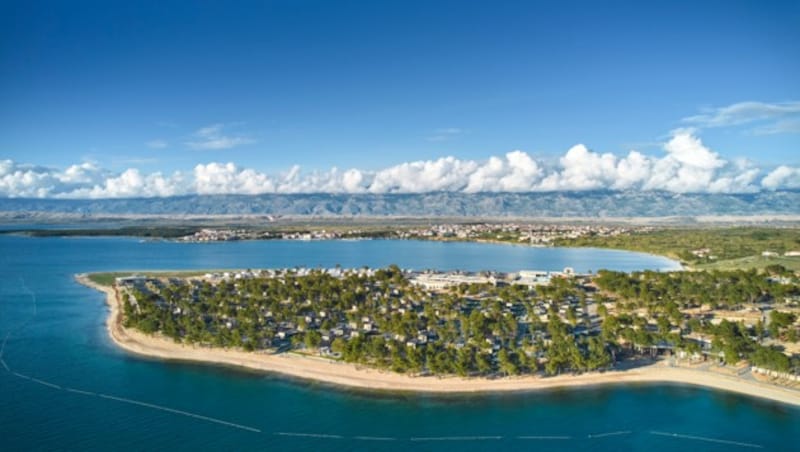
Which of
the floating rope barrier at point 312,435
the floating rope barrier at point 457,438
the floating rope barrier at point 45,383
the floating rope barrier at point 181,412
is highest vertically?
the floating rope barrier at point 45,383

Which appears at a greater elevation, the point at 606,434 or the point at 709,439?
the point at 606,434

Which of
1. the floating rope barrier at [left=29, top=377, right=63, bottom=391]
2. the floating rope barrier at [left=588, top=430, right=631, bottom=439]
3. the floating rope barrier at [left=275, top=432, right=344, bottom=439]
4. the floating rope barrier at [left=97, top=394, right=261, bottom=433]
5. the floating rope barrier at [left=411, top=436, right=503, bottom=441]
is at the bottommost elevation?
the floating rope barrier at [left=588, top=430, right=631, bottom=439]

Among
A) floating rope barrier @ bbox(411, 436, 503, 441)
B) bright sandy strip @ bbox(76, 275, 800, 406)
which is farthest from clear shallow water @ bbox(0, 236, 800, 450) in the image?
bright sandy strip @ bbox(76, 275, 800, 406)

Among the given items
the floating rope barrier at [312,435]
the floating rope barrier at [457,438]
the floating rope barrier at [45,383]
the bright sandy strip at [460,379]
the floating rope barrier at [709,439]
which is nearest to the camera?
the floating rope barrier at [709,439]

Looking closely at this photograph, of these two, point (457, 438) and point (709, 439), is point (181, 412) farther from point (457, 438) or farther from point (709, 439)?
point (709, 439)

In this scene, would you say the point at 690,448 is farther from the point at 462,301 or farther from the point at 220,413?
the point at 462,301

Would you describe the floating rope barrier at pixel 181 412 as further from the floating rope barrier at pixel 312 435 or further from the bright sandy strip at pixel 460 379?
the bright sandy strip at pixel 460 379

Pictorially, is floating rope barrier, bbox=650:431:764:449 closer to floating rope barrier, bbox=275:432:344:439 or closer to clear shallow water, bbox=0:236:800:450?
clear shallow water, bbox=0:236:800:450

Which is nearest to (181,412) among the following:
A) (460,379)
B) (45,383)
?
(45,383)

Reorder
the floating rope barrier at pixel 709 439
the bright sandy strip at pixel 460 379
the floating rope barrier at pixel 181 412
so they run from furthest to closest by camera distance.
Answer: the bright sandy strip at pixel 460 379
the floating rope barrier at pixel 181 412
the floating rope barrier at pixel 709 439

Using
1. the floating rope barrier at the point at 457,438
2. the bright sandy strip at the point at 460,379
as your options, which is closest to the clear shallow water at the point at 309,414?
the floating rope barrier at the point at 457,438

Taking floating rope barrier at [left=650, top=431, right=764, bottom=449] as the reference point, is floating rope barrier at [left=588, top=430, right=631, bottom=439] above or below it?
above

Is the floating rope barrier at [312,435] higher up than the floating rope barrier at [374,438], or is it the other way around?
the floating rope barrier at [312,435]
